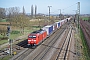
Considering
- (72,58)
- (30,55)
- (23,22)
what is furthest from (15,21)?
(72,58)

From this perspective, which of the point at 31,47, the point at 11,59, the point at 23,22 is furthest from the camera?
the point at 23,22

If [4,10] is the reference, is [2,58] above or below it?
below

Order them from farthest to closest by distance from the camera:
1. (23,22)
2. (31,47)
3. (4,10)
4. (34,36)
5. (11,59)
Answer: (4,10) < (23,22) < (31,47) < (34,36) < (11,59)

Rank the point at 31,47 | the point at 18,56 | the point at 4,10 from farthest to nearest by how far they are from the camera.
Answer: the point at 4,10 → the point at 31,47 → the point at 18,56

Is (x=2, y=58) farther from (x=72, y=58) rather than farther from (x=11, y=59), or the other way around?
(x=72, y=58)

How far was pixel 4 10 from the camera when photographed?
145m

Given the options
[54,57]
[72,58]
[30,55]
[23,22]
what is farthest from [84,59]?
[23,22]

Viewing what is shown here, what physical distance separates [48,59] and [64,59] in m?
2.39

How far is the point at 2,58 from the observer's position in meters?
25.2

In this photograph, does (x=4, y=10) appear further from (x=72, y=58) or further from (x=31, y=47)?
(x=72, y=58)

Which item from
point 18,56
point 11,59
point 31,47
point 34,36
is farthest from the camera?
point 31,47

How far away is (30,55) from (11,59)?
145 inches

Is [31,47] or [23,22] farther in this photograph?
[23,22]

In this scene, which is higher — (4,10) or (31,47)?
(4,10)
